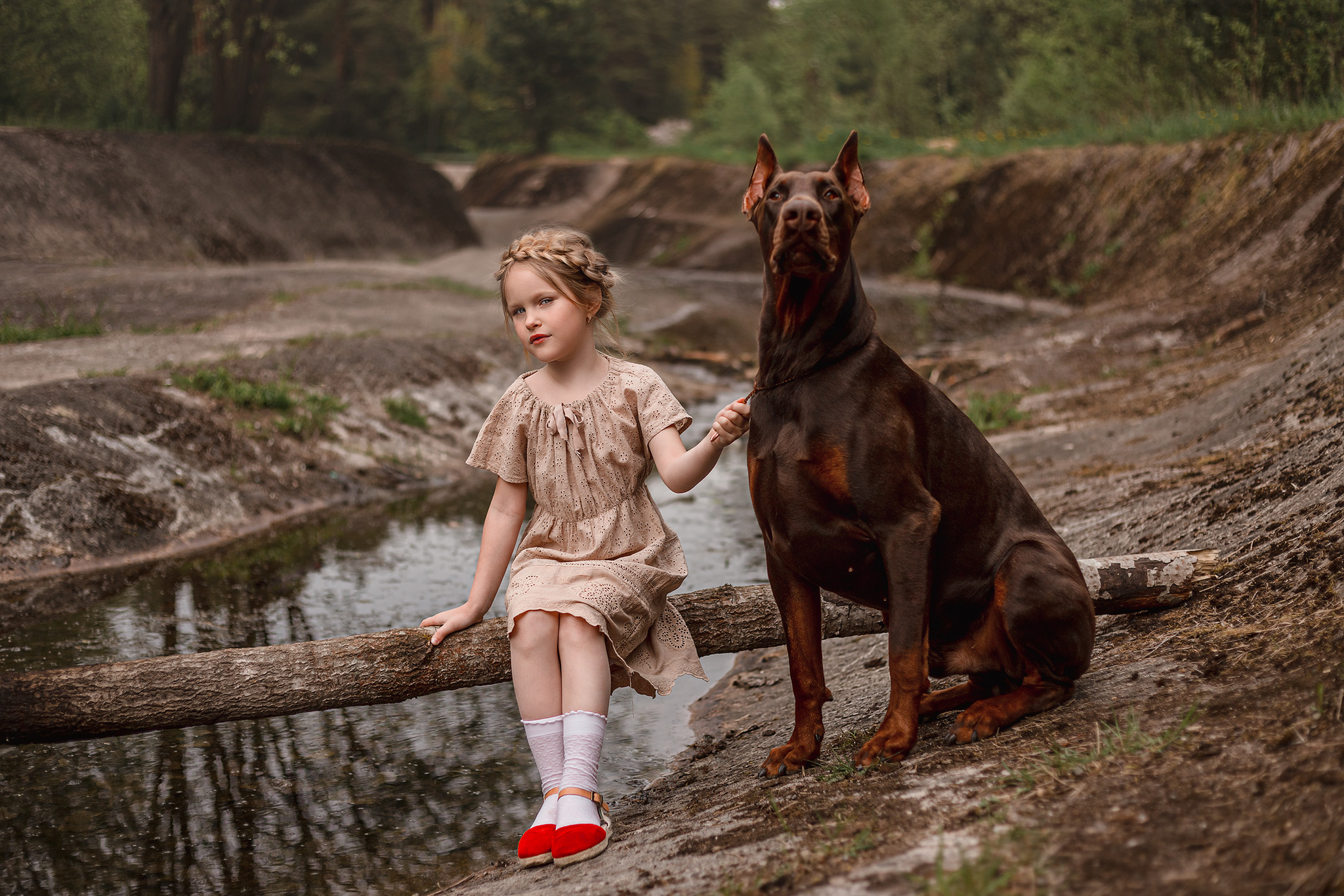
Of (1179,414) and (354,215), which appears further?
(354,215)

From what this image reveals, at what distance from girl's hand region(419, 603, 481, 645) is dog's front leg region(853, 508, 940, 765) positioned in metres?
1.30

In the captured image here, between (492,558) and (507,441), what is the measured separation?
0.37 meters

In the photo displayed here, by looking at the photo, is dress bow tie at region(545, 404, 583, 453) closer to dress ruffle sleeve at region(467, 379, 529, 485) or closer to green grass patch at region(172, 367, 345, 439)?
dress ruffle sleeve at region(467, 379, 529, 485)

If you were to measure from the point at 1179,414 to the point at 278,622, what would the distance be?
17.9 feet

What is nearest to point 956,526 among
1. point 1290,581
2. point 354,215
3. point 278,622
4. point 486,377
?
point 1290,581

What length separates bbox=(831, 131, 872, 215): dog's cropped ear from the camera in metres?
3.00

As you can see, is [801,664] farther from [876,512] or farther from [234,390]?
[234,390]

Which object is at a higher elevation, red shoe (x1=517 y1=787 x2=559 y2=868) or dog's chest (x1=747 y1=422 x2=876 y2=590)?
dog's chest (x1=747 y1=422 x2=876 y2=590)

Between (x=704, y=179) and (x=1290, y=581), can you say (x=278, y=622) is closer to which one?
(x=1290, y=581)

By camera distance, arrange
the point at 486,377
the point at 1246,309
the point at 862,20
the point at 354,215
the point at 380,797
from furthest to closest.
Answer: the point at 862,20 → the point at 354,215 → the point at 486,377 → the point at 1246,309 → the point at 380,797

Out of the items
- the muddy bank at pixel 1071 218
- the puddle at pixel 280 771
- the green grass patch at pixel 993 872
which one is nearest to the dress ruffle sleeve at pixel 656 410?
the puddle at pixel 280 771

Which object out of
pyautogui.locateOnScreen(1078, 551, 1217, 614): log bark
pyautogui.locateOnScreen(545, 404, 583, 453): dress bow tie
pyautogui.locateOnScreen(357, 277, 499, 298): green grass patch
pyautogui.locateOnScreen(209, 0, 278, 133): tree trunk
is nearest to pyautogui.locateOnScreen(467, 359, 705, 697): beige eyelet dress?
pyautogui.locateOnScreen(545, 404, 583, 453): dress bow tie

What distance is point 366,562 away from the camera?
657 cm

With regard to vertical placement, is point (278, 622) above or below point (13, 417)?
below
